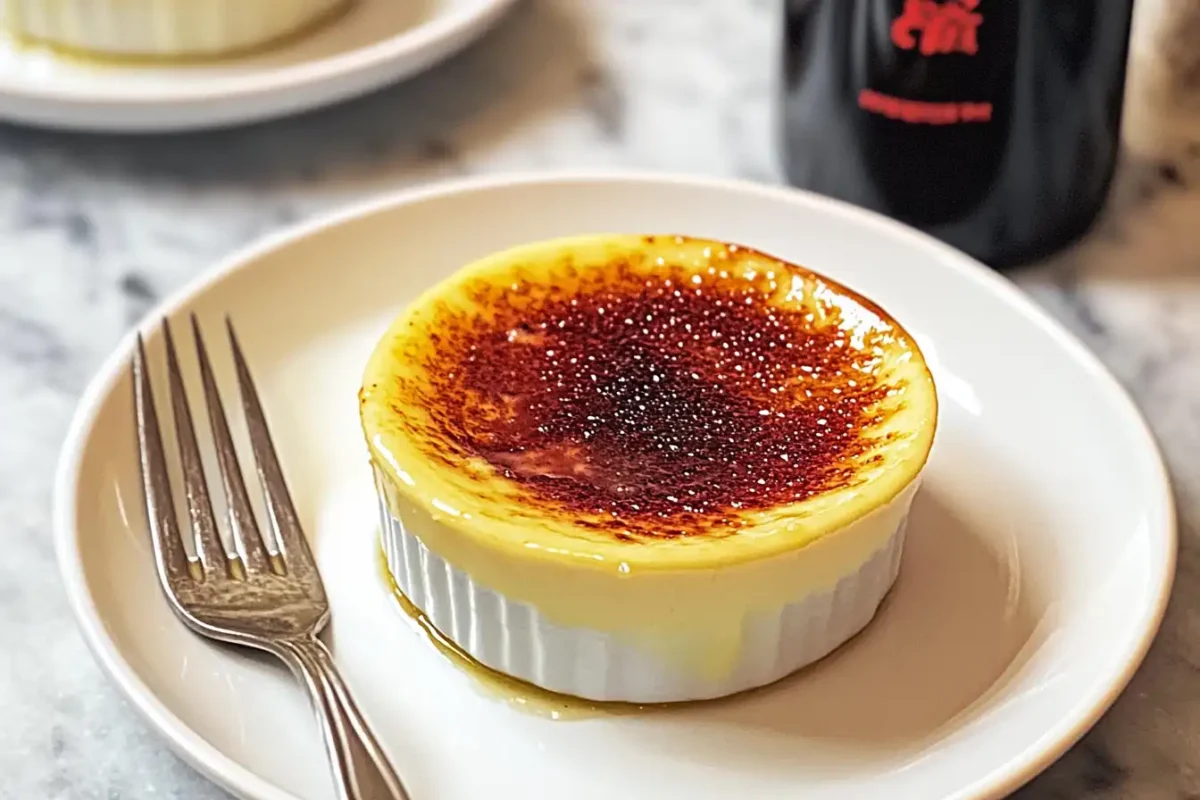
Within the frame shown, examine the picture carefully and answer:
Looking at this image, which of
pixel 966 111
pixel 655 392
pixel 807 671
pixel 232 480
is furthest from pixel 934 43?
pixel 232 480

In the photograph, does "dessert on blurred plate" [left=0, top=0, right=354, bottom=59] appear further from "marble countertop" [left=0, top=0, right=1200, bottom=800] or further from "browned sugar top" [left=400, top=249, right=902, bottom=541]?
"browned sugar top" [left=400, top=249, right=902, bottom=541]

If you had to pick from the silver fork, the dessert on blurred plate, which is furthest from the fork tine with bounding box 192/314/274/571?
the dessert on blurred plate

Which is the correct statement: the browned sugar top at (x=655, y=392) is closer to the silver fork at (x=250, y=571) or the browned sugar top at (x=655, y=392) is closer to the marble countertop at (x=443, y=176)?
the silver fork at (x=250, y=571)

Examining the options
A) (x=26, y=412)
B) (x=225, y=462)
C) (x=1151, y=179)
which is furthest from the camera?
(x=1151, y=179)

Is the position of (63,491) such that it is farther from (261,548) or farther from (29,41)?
(29,41)

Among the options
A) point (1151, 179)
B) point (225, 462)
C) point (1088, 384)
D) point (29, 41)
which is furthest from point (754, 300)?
point (29, 41)
